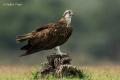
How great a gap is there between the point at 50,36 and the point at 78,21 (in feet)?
109

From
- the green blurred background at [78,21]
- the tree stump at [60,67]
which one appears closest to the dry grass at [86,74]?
the tree stump at [60,67]

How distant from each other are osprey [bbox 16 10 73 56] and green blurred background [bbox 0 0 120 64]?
27.8 metres

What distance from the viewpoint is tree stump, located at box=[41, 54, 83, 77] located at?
19.5 meters

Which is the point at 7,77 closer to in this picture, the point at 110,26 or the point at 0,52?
the point at 0,52

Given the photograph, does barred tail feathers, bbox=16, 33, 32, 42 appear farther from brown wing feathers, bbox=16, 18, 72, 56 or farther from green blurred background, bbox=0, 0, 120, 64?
green blurred background, bbox=0, 0, 120, 64

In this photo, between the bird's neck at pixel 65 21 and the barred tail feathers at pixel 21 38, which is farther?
the bird's neck at pixel 65 21

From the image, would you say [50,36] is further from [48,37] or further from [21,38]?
[21,38]

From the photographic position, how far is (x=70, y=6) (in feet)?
176

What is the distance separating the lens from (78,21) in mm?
53031

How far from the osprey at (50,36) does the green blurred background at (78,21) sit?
2784cm

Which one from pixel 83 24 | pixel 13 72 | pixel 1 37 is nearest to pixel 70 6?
pixel 83 24

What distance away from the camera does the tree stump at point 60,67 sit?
63.9 feet

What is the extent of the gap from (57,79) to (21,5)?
3759cm

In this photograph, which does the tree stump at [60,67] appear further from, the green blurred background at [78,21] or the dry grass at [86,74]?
the green blurred background at [78,21]
